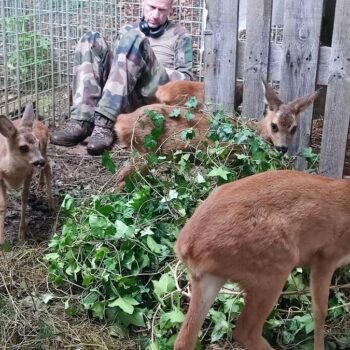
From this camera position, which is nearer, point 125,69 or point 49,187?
point 49,187

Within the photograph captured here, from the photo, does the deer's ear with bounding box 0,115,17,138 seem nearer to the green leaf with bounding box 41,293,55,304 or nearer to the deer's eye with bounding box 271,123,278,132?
the green leaf with bounding box 41,293,55,304

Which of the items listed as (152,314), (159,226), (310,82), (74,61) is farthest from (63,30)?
(152,314)

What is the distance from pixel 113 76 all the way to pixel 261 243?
4.44 m

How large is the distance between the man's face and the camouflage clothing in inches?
6.8

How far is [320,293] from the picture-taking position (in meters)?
4.26

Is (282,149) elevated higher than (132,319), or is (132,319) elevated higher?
(282,149)

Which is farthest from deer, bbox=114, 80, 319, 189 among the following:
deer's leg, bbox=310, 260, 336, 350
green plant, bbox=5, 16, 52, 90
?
green plant, bbox=5, 16, 52, 90

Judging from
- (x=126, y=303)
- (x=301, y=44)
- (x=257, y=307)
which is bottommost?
(x=126, y=303)

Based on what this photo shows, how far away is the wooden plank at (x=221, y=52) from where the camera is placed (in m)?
6.16

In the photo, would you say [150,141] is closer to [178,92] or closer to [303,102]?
[303,102]

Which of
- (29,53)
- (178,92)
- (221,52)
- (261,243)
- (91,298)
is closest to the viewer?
(261,243)

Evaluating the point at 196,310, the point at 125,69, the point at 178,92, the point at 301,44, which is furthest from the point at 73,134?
the point at 196,310

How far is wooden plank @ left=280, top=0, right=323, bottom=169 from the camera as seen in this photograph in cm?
595

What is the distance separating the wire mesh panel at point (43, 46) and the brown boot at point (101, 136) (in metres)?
1.15
